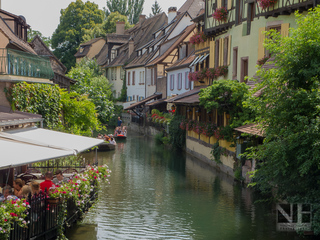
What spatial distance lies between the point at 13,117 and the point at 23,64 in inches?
→ 99.9

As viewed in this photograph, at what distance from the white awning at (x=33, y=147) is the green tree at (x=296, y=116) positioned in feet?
15.0

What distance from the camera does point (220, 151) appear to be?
77.2 ft

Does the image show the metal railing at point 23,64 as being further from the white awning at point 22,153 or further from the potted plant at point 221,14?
the potted plant at point 221,14

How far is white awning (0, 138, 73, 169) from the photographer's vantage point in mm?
9123

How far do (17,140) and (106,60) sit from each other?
56729mm

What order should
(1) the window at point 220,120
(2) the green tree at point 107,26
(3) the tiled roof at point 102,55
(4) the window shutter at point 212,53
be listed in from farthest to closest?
(2) the green tree at point 107,26
(3) the tiled roof at point 102,55
(4) the window shutter at point 212,53
(1) the window at point 220,120

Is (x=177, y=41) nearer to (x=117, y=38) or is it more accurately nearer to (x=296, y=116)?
(x=117, y=38)

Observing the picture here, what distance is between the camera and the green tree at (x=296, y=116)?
36.6 feet

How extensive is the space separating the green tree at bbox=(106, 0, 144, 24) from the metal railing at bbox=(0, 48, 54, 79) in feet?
246

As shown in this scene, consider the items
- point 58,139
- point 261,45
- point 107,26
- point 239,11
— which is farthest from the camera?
point 107,26

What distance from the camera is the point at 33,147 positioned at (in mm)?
10461

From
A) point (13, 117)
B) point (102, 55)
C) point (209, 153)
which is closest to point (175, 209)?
point (13, 117)

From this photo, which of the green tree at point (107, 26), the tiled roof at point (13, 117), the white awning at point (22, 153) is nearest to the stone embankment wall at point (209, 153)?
the tiled roof at point (13, 117)

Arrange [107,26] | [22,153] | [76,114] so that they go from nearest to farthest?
[22,153], [76,114], [107,26]
